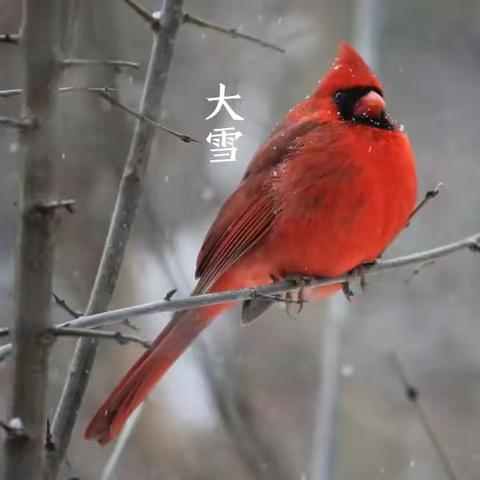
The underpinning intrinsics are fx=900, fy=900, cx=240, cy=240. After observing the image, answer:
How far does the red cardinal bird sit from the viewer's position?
146cm

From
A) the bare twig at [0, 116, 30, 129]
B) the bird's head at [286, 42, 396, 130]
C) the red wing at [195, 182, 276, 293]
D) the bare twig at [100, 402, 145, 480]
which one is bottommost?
the bare twig at [100, 402, 145, 480]

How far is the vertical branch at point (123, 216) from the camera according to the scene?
1.28 metres

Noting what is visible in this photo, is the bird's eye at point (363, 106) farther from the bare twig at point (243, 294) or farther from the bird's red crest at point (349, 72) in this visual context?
the bare twig at point (243, 294)

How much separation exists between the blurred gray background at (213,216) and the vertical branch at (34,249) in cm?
57

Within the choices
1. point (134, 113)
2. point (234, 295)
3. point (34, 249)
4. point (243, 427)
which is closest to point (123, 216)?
point (234, 295)

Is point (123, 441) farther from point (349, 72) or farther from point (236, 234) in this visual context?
point (349, 72)

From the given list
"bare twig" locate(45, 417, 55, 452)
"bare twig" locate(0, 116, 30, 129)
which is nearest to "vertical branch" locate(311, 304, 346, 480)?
"bare twig" locate(45, 417, 55, 452)

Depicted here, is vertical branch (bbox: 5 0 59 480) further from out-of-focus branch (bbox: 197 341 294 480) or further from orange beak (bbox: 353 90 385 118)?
out-of-focus branch (bbox: 197 341 294 480)

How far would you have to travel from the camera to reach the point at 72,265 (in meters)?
1.59

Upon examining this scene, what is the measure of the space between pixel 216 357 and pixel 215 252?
0.41 meters

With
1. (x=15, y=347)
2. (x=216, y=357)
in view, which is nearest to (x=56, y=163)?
(x=15, y=347)

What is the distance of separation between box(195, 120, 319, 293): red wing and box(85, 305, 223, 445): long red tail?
0.06 meters

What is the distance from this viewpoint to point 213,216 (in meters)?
1.67

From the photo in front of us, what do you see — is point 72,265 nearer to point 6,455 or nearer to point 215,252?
point 215,252
